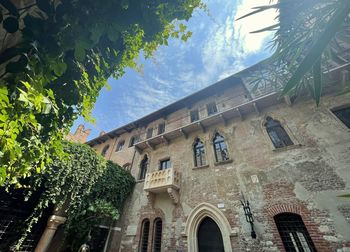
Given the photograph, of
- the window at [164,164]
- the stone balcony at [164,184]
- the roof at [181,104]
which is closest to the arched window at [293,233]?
the stone balcony at [164,184]

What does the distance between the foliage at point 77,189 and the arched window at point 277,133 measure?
8.61m

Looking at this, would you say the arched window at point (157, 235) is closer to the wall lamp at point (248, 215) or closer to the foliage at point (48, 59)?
the wall lamp at point (248, 215)

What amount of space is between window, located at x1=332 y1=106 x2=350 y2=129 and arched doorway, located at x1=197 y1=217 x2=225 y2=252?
6.93 meters

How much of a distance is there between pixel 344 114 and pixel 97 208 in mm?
11847

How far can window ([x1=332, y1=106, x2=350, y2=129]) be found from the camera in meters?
6.74

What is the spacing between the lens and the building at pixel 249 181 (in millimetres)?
5734

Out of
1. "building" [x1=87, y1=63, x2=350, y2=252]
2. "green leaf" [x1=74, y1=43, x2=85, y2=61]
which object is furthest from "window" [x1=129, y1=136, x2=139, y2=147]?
"green leaf" [x1=74, y1=43, x2=85, y2=61]

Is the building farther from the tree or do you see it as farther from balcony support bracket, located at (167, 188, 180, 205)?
the tree

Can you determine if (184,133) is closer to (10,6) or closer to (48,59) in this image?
(48,59)

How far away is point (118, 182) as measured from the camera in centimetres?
995

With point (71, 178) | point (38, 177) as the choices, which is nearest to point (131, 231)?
point (71, 178)

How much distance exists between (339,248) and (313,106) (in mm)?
5502

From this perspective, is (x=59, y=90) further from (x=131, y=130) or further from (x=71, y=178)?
(x=131, y=130)

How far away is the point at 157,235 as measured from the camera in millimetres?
8398
